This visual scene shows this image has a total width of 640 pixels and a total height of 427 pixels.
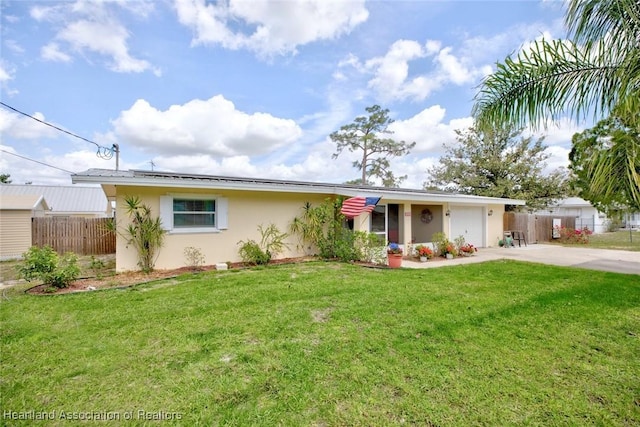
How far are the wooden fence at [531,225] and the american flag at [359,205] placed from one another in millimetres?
11757

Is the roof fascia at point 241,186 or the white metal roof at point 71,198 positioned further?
the white metal roof at point 71,198

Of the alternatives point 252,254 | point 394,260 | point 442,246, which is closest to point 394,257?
point 394,260

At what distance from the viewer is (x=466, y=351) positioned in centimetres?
344

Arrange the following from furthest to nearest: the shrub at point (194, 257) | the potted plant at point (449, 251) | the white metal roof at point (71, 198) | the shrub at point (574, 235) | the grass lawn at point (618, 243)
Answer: the white metal roof at point (71, 198), the shrub at point (574, 235), the grass lawn at point (618, 243), the potted plant at point (449, 251), the shrub at point (194, 257)

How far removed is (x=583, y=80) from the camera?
3.01 m

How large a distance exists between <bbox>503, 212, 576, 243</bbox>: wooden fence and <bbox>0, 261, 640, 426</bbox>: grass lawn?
11525 millimetres

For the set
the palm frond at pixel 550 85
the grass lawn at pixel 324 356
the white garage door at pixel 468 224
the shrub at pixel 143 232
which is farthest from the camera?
the white garage door at pixel 468 224

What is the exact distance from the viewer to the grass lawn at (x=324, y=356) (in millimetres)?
2420

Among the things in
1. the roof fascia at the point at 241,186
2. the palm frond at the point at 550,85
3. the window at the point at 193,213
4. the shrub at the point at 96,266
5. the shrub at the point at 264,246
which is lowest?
the shrub at the point at 96,266

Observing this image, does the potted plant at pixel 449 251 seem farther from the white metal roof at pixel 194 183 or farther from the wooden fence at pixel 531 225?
the wooden fence at pixel 531 225

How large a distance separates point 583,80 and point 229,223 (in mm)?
8558

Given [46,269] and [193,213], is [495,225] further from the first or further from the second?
[46,269]

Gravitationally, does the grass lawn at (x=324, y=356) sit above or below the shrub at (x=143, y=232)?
below

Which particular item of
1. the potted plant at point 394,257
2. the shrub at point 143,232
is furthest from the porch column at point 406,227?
the shrub at point 143,232
